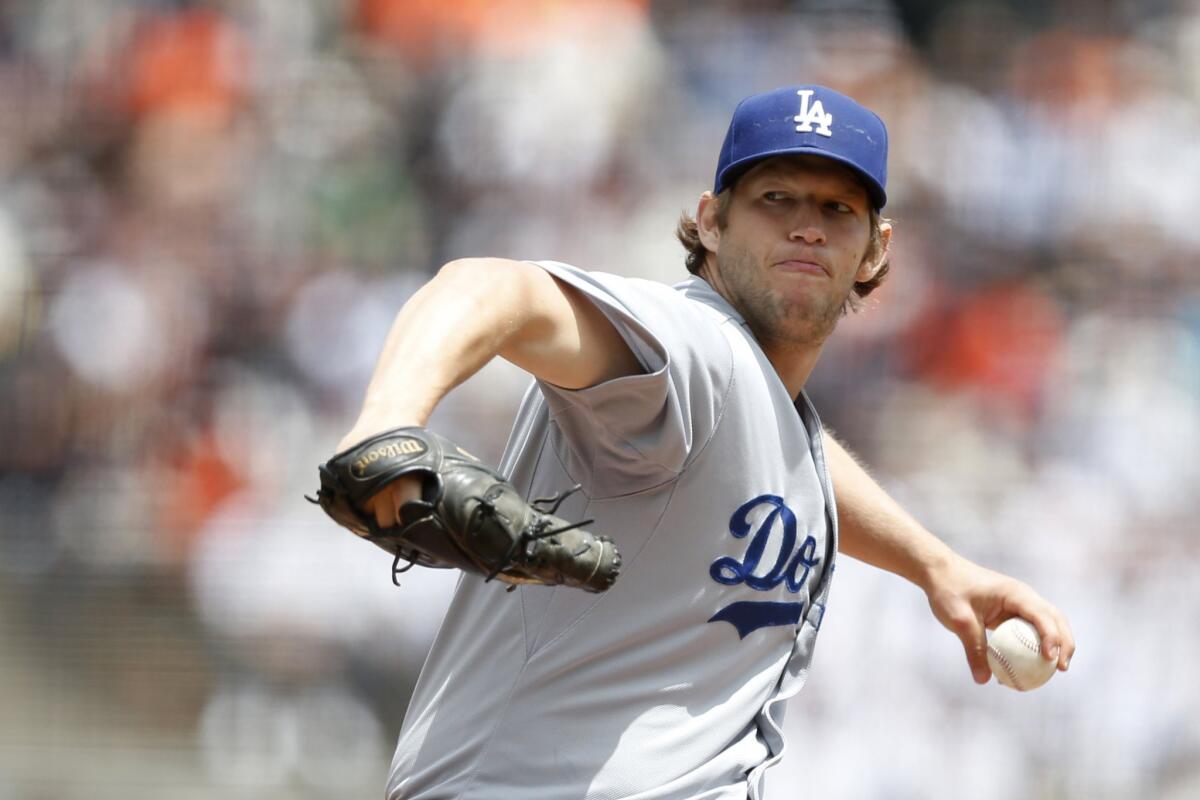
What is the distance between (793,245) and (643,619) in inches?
25.9

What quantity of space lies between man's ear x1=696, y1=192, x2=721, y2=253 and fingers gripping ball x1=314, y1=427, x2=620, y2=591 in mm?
1075

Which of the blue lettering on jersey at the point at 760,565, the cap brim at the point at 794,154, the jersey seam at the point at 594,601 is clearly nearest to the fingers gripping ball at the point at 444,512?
the jersey seam at the point at 594,601

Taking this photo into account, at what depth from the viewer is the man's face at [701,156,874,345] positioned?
95.0 inches

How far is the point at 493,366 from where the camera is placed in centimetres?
571

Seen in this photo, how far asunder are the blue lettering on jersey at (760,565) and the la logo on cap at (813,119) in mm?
611

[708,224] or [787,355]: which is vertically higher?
[708,224]

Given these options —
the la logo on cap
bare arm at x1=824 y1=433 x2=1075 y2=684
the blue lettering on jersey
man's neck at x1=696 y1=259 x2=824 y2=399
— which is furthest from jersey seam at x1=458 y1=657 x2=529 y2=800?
the la logo on cap

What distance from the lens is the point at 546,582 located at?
5.37ft

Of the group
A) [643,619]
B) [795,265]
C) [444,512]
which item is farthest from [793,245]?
[444,512]

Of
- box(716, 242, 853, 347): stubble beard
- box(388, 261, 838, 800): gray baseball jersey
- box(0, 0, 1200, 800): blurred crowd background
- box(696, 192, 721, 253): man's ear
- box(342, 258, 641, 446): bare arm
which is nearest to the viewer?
box(342, 258, 641, 446): bare arm

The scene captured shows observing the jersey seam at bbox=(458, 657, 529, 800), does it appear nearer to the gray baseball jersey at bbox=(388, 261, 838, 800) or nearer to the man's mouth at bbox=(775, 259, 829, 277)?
the gray baseball jersey at bbox=(388, 261, 838, 800)

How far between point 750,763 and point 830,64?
4.04m

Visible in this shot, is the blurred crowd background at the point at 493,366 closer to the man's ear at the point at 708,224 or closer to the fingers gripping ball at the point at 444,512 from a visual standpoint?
the man's ear at the point at 708,224

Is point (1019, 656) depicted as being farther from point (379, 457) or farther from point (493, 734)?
point (379, 457)
